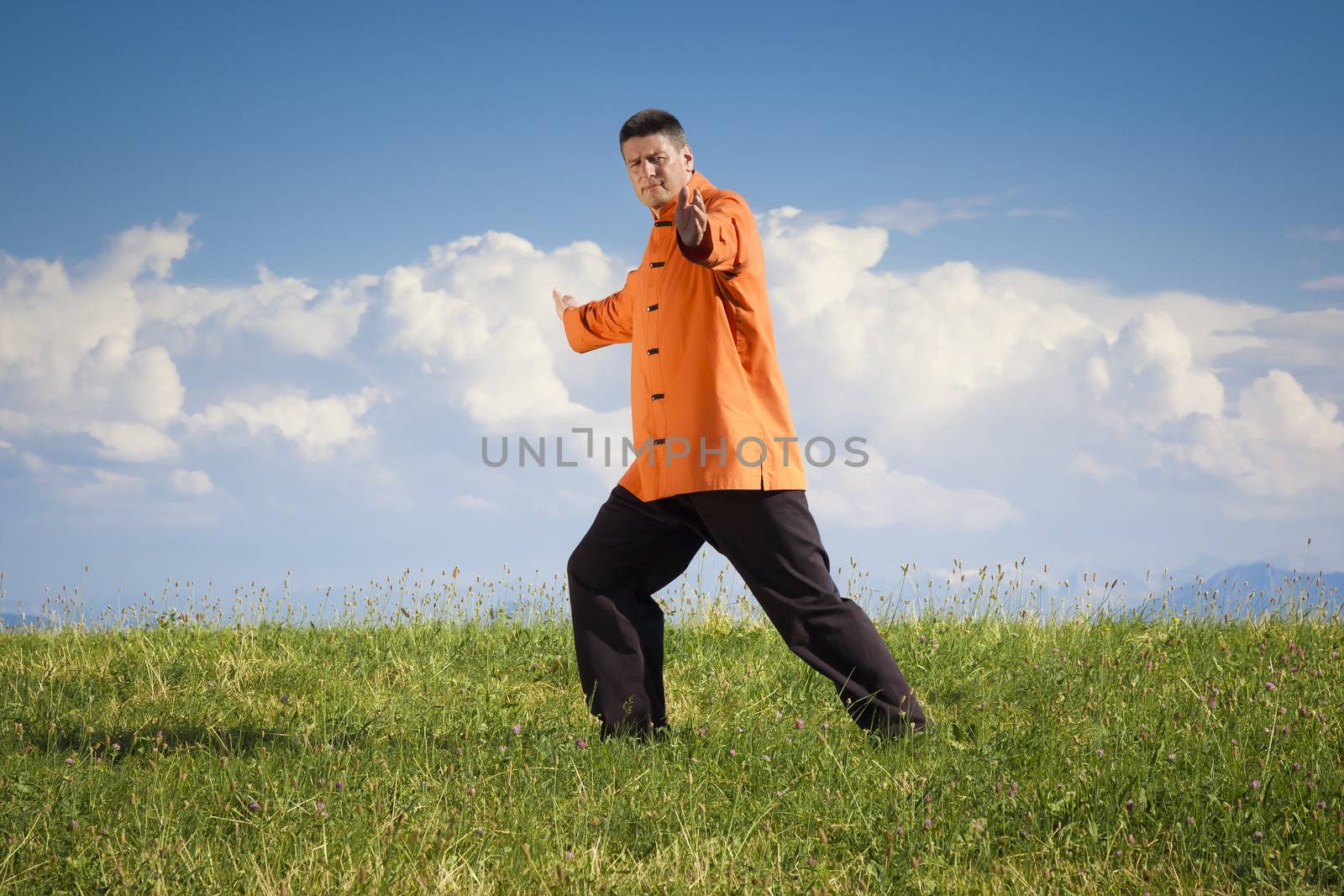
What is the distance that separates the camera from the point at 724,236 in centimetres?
413

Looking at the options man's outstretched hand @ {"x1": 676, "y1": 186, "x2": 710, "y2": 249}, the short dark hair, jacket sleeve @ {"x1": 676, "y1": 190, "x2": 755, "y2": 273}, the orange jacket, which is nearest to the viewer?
man's outstretched hand @ {"x1": 676, "y1": 186, "x2": 710, "y2": 249}

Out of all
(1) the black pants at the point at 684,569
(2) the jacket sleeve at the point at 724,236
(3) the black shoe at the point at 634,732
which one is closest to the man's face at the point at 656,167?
(2) the jacket sleeve at the point at 724,236

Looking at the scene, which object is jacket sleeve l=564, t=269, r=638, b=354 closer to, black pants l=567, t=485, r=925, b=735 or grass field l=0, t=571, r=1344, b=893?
black pants l=567, t=485, r=925, b=735

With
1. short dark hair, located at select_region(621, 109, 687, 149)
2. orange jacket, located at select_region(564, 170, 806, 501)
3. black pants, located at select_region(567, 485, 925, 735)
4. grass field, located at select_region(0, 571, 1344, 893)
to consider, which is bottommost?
grass field, located at select_region(0, 571, 1344, 893)

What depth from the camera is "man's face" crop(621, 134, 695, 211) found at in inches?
177

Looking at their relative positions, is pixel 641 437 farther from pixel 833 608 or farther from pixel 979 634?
pixel 979 634

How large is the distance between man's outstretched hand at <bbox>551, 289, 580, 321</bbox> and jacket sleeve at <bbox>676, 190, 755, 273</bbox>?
1188mm

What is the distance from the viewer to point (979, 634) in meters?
6.88

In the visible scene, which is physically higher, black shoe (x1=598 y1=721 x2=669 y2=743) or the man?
the man

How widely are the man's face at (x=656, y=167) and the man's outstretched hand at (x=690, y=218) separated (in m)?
0.58

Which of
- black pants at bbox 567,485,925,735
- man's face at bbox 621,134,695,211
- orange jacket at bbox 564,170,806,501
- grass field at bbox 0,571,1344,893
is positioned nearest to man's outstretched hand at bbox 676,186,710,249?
orange jacket at bbox 564,170,806,501

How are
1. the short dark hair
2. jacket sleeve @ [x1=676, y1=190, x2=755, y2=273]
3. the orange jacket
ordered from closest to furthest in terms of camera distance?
jacket sleeve @ [x1=676, y1=190, x2=755, y2=273], the orange jacket, the short dark hair

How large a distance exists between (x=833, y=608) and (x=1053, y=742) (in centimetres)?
103

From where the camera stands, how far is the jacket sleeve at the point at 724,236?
4.05 meters
